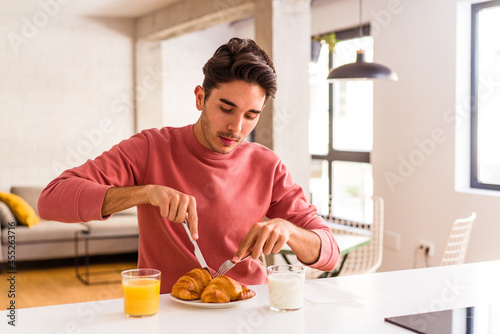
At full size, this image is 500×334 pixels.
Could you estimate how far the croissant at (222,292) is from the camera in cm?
132

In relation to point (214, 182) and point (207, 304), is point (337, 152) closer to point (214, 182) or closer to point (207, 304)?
point (214, 182)

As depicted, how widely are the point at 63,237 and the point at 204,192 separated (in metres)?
4.15

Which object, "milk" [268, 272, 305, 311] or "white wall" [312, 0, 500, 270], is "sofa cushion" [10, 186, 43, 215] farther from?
"milk" [268, 272, 305, 311]

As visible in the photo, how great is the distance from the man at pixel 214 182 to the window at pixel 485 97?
2.78m

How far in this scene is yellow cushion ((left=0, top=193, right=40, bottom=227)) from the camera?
546 cm

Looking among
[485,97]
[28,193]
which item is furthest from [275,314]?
[28,193]

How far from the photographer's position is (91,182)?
1505 millimetres

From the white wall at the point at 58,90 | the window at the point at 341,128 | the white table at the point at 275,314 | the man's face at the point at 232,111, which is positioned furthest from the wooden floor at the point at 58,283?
the white table at the point at 275,314

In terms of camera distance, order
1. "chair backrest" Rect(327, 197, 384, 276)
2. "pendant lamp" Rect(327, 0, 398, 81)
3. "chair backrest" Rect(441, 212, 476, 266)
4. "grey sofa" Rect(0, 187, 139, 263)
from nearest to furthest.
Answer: "pendant lamp" Rect(327, 0, 398, 81), "chair backrest" Rect(441, 212, 476, 266), "chair backrest" Rect(327, 197, 384, 276), "grey sofa" Rect(0, 187, 139, 263)

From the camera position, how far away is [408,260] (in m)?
4.63

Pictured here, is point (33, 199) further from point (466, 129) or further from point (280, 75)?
point (466, 129)

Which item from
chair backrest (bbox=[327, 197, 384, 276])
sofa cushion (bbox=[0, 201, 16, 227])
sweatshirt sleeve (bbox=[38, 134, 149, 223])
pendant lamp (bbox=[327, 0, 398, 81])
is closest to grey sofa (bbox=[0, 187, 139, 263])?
sofa cushion (bbox=[0, 201, 16, 227])

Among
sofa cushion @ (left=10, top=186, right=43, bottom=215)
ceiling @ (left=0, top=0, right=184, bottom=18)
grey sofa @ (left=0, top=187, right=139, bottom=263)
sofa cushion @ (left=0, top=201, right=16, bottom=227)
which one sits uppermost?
ceiling @ (left=0, top=0, right=184, bottom=18)

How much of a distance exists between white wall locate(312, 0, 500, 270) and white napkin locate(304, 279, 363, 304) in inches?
109
